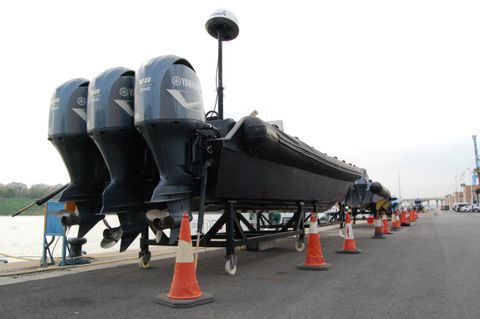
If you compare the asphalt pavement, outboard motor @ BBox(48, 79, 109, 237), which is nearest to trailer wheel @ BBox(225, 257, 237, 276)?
the asphalt pavement

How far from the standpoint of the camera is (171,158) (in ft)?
18.0

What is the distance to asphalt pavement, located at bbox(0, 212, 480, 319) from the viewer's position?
3.81 metres

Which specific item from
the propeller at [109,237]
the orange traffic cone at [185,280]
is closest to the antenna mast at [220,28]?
the propeller at [109,237]

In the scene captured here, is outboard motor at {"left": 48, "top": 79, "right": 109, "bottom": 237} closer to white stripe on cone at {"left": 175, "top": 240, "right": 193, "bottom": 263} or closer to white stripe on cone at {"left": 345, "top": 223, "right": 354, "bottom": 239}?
white stripe on cone at {"left": 175, "top": 240, "right": 193, "bottom": 263}

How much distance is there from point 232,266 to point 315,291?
1.76 metres

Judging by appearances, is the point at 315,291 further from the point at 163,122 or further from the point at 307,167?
the point at 307,167

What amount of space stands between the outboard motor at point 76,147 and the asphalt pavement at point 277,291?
1.09 metres

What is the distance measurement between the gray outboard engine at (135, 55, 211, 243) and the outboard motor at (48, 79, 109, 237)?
4.07ft

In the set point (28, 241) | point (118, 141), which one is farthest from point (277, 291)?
point (28, 241)

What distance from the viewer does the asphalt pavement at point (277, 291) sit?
12.5ft

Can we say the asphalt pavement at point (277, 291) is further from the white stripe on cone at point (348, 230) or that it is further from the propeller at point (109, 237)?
the white stripe on cone at point (348, 230)

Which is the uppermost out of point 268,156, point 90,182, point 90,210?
point 268,156

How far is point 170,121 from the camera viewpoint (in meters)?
5.31

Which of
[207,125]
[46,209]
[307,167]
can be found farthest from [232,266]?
[46,209]
